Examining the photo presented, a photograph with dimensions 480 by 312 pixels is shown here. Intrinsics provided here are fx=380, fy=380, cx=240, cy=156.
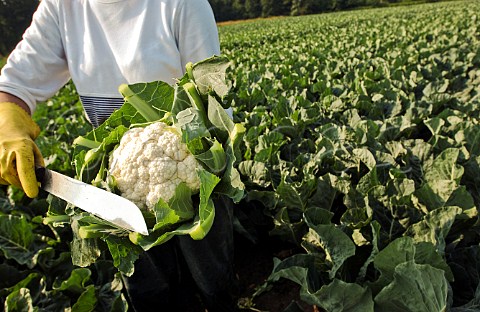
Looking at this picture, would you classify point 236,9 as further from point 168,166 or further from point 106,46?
point 168,166

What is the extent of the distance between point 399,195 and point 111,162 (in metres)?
1.34

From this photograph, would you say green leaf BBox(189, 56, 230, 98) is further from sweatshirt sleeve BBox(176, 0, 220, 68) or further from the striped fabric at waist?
the striped fabric at waist

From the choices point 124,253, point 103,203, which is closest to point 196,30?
point 103,203

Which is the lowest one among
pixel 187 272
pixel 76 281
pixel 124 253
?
pixel 187 272

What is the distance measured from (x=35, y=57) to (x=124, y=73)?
0.51 m

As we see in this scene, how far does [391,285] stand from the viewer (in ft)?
4.27

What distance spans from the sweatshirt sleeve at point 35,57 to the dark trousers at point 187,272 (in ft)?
3.36

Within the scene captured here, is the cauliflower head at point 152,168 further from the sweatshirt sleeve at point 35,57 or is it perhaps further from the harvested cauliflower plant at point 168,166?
the sweatshirt sleeve at point 35,57

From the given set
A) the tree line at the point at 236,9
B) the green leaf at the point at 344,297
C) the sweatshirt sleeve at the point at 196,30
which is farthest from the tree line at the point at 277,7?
the green leaf at the point at 344,297

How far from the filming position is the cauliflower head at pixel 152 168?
1339mm

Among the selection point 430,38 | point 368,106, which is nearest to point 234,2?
point 430,38

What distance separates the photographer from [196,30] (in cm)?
165

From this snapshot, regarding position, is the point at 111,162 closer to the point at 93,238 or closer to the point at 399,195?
the point at 93,238

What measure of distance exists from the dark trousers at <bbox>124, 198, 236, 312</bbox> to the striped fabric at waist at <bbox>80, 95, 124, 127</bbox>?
0.73 meters
